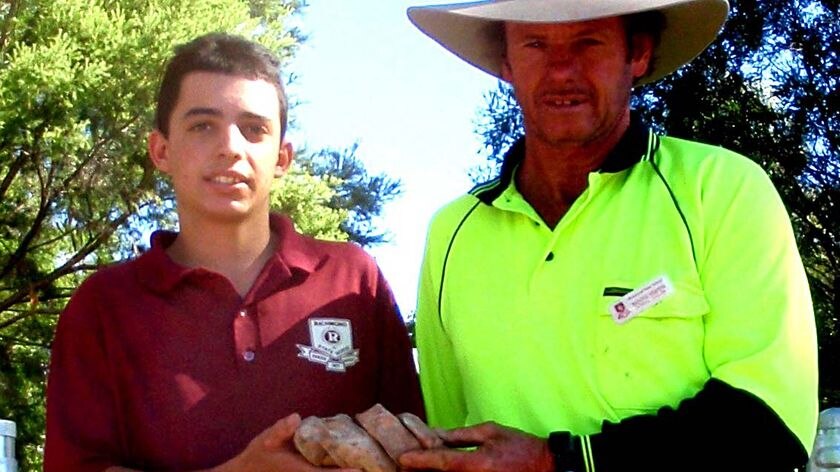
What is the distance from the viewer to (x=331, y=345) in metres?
3.30

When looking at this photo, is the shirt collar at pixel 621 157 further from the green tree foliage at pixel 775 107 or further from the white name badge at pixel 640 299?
the green tree foliage at pixel 775 107

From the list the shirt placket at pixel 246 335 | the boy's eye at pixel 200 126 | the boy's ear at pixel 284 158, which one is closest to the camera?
the shirt placket at pixel 246 335

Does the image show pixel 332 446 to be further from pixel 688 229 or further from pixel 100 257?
pixel 100 257

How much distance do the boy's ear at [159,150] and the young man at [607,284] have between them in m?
0.78

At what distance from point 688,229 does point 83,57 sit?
11.2 meters

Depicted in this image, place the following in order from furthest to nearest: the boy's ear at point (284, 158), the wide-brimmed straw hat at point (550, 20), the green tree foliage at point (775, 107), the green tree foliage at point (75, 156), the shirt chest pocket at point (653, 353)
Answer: the green tree foliage at point (775, 107) → the green tree foliage at point (75, 156) → the boy's ear at point (284, 158) → the wide-brimmed straw hat at point (550, 20) → the shirt chest pocket at point (653, 353)

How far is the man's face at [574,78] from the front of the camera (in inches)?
124

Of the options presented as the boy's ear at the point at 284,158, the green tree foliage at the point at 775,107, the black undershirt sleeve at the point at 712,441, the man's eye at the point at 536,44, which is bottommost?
the black undershirt sleeve at the point at 712,441

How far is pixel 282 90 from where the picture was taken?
3.58 meters

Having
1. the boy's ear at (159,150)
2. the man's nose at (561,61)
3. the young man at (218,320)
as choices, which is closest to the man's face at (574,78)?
the man's nose at (561,61)

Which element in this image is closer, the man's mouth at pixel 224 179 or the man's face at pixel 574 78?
the man's face at pixel 574 78

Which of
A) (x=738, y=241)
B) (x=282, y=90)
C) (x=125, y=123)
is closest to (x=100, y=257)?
(x=125, y=123)

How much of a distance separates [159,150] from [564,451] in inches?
56.7

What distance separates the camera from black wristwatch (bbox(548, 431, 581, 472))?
9.16 feet
